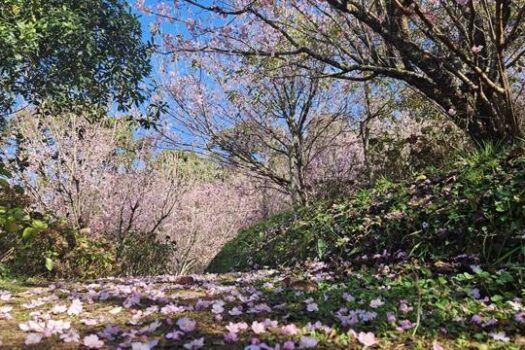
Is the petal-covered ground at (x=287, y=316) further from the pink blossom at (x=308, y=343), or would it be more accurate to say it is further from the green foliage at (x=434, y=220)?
the green foliage at (x=434, y=220)

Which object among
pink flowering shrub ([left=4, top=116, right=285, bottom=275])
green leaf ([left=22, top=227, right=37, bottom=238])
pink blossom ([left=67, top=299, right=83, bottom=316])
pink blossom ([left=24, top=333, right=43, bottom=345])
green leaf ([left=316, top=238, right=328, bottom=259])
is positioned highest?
pink flowering shrub ([left=4, top=116, right=285, bottom=275])

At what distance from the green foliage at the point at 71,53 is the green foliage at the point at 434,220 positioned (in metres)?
3.90

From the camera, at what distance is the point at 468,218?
409 cm

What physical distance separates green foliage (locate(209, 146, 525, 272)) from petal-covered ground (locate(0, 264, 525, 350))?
456mm

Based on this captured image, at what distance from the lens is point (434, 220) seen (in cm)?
438

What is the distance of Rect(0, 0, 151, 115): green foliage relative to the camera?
6273 mm

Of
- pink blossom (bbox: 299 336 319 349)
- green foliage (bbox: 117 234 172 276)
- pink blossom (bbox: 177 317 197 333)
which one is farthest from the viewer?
green foliage (bbox: 117 234 172 276)

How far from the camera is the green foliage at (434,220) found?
380cm

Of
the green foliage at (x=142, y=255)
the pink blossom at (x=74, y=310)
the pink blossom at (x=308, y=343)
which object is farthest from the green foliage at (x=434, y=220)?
the green foliage at (x=142, y=255)

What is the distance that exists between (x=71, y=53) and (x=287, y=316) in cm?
583

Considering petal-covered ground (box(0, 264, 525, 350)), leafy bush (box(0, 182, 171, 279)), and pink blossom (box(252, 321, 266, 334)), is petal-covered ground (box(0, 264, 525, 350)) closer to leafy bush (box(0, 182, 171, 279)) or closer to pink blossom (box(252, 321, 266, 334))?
pink blossom (box(252, 321, 266, 334))

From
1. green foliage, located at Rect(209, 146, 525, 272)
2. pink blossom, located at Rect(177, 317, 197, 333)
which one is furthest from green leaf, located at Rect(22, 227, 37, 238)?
green foliage, located at Rect(209, 146, 525, 272)

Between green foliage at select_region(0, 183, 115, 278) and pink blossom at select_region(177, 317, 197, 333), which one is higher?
green foliage at select_region(0, 183, 115, 278)

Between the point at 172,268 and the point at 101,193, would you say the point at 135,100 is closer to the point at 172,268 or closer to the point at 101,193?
the point at 101,193
